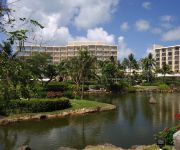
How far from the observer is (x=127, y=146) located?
26625 millimetres

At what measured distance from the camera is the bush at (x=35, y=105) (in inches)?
1548

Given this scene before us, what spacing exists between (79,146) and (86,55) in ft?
168

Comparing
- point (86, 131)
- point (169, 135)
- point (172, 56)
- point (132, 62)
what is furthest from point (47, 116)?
point (172, 56)

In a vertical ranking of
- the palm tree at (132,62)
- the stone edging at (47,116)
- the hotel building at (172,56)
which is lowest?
the stone edging at (47,116)

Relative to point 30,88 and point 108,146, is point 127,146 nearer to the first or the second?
point 108,146

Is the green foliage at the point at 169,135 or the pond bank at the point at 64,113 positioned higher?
the green foliage at the point at 169,135

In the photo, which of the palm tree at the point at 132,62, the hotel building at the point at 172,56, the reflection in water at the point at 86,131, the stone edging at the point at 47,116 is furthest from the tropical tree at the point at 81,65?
the hotel building at the point at 172,56

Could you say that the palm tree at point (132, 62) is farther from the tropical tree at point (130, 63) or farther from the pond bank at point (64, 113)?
the pond bank at point (64, 113)

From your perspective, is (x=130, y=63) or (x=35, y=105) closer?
(x=35, y=105)

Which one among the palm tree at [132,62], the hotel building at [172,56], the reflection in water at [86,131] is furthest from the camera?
the hotel building at [172,56]

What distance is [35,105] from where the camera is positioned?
4069cm

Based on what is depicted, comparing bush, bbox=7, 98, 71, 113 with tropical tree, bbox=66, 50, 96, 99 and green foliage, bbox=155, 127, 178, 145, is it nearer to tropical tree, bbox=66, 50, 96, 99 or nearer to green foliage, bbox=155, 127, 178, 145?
green foliage, bbox=155, 127, 178, 145

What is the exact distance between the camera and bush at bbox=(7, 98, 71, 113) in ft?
129

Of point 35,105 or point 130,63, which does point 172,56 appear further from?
point 35,105
